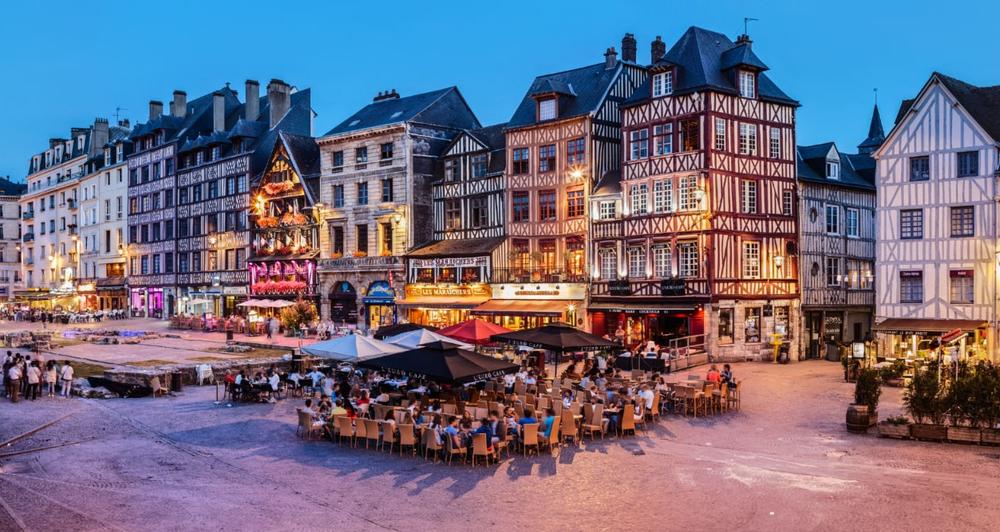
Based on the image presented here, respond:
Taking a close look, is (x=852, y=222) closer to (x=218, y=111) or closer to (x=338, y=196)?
(x=338, y=196)

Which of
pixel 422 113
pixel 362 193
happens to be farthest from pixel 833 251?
pixel 362 193

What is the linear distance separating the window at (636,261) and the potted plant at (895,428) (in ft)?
58.0

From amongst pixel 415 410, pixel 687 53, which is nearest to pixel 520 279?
pixel 687 53

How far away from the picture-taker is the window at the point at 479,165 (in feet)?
141

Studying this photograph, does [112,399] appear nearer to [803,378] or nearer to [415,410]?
[415,410]

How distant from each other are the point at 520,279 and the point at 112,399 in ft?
64.2

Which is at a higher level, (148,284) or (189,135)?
(189,135)

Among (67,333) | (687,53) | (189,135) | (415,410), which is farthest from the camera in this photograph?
(189,135)

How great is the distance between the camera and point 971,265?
95.4 feet

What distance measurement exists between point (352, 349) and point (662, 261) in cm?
1661

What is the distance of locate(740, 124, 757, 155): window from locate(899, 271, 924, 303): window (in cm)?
730

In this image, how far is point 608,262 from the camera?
1459 inches

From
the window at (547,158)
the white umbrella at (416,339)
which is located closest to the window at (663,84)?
the window at (547,158)

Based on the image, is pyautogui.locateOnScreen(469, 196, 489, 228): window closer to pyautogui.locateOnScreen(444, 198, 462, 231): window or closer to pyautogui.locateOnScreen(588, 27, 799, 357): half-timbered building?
pyautogui.locateOnScreen(444, 198, 462, 231): window
